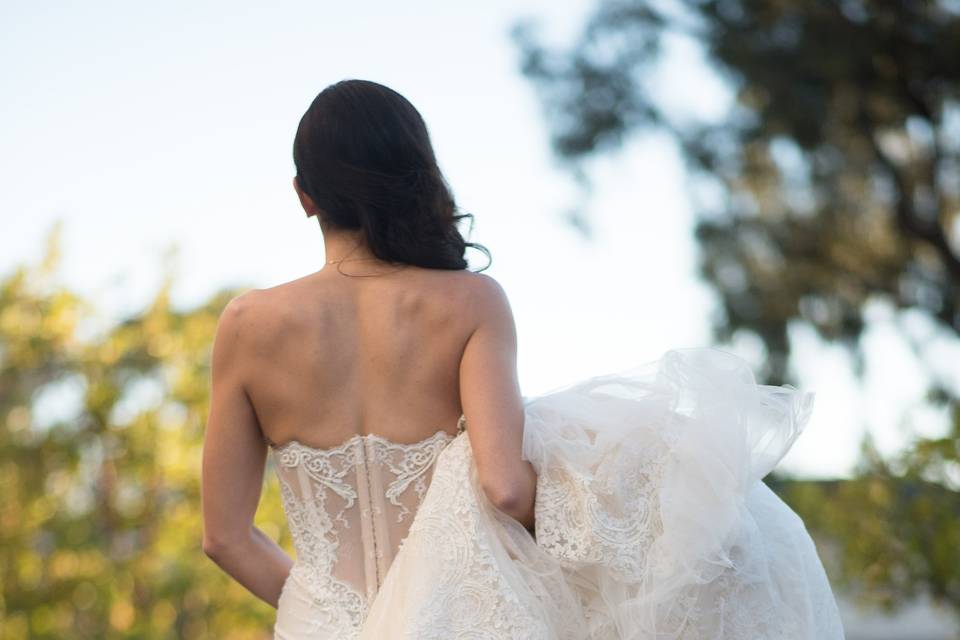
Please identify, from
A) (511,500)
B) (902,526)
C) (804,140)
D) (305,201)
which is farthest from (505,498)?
(804,140)

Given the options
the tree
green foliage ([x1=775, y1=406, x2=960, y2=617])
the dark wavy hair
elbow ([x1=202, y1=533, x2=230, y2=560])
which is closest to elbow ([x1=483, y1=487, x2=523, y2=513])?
the dark wavy hair

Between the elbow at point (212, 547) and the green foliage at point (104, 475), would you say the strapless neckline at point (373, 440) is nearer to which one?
the elbow at point (212, 547)

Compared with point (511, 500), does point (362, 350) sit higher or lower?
higher

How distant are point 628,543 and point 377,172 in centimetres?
88

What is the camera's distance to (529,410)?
2.52m

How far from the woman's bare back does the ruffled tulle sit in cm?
13

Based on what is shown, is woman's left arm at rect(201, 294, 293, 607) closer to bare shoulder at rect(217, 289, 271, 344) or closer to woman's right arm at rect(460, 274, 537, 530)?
bare shoulder at rect(217, 289, 271, 344)

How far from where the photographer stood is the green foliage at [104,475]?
32.7ft

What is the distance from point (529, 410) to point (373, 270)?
44 cm

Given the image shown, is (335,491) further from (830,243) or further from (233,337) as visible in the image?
(830,243)

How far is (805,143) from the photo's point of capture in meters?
12.6

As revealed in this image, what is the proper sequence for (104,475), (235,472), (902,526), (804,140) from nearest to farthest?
(235,472)
(902,526)
(104,475)
(804,140)

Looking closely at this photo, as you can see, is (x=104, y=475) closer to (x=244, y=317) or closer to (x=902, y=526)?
(x=902, y=526)

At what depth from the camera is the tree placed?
38.2 feet
